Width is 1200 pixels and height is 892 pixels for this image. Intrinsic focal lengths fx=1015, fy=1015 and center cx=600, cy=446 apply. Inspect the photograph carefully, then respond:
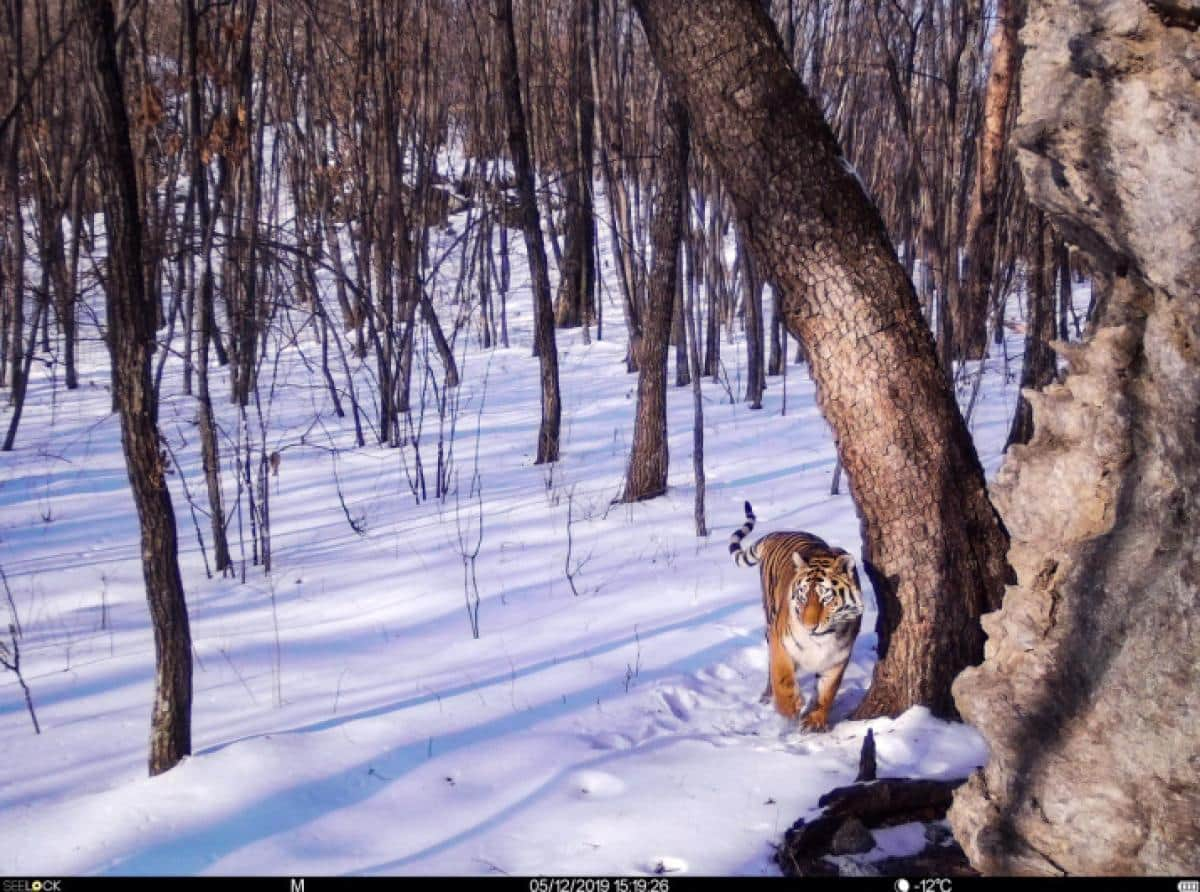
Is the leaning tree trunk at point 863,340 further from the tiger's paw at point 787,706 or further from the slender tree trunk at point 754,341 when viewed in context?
the slender tree trunk at point 754,341

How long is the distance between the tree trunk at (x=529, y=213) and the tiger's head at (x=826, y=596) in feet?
18.6

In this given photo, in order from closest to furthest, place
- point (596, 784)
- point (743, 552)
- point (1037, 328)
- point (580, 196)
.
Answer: point (596, 784) < point (743, 552) < point (1037, 328) < point (580, 196)

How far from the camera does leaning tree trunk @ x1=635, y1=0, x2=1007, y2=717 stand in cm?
414

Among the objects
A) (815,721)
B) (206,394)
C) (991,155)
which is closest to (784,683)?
(815,721)

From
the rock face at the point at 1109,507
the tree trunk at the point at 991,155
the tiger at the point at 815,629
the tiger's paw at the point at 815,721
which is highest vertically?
the tree trunk at the point at 991,155

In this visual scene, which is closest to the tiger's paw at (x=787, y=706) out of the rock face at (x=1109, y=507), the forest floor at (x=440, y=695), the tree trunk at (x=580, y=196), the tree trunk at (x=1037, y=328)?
the forest floor at (x=440, y=695)

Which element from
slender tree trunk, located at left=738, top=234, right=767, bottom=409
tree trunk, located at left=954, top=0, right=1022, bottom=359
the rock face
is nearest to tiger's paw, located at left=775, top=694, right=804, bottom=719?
the rock face

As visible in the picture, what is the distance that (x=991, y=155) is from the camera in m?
9.34

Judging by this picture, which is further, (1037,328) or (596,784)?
(1037,328)

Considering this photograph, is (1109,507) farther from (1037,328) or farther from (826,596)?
(1037,328)

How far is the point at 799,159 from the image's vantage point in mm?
4191

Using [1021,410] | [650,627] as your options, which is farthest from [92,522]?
[1021,410]

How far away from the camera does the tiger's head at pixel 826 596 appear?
175 inches

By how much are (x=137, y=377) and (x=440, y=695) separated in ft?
6.74
